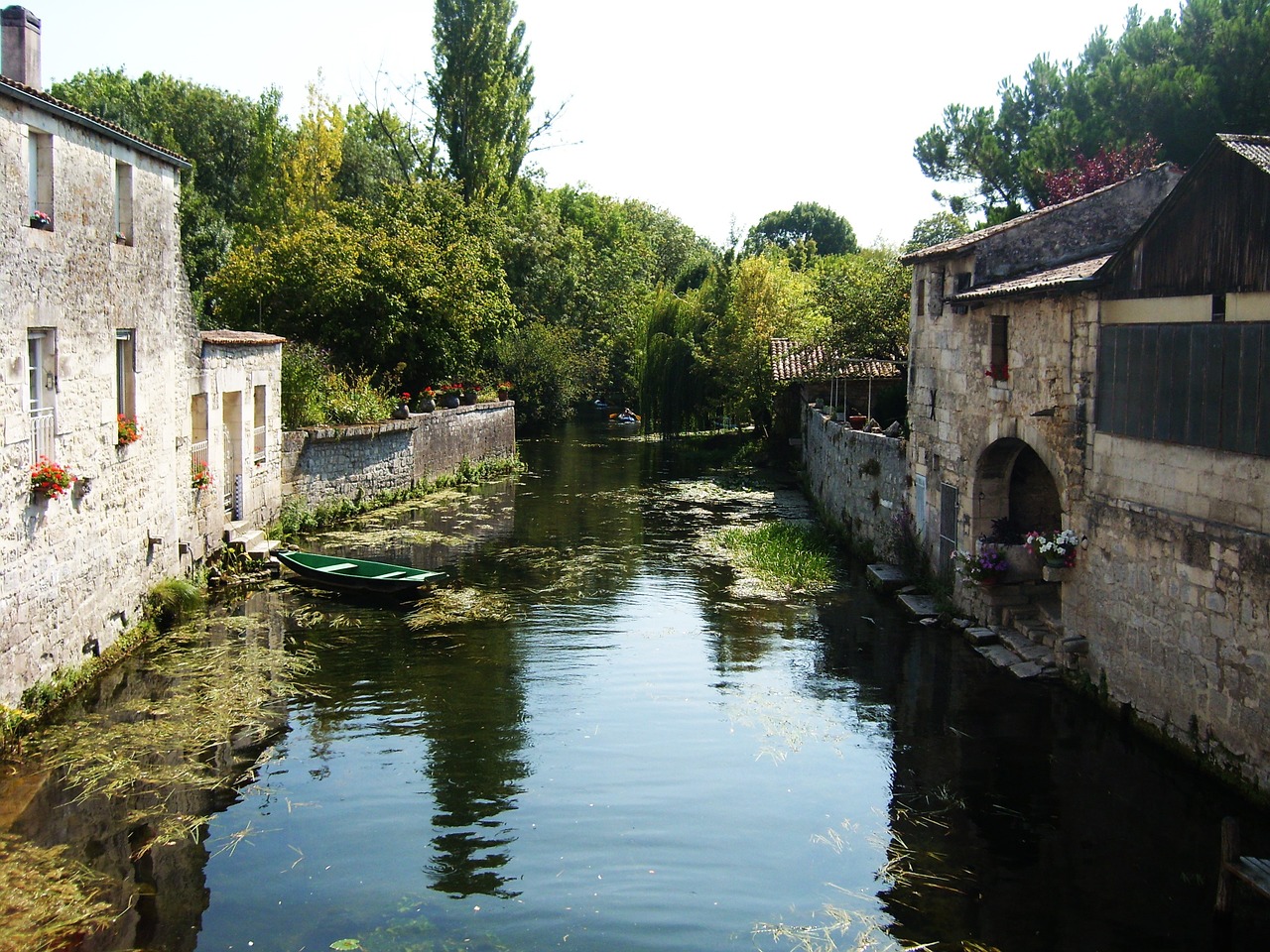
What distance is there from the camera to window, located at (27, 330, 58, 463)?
11.1 meters

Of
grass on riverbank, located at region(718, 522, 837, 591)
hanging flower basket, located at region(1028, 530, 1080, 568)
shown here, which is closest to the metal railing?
hanging flower basket, located at region(1028, 530, 1080, 568)

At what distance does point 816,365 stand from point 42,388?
2388cm

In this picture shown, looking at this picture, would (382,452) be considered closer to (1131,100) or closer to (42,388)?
(42,388)

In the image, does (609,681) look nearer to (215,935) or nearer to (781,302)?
(215,935)

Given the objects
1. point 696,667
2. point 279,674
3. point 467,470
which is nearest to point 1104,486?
point 696,667

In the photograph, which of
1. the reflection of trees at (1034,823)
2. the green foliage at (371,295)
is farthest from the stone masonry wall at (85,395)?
the green foliage at (371,295)

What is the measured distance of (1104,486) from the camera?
12.2 metres

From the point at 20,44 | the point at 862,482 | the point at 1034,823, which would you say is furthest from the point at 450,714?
the point at 862,482

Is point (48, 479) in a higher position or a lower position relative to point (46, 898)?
higher

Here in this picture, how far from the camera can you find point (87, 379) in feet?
40.6

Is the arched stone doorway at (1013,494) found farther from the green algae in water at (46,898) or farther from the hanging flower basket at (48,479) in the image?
the green algae in water at (46,898)

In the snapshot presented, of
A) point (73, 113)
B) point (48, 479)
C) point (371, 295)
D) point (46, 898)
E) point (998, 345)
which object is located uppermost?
point (73, 113)

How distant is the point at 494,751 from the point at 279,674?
3511mm

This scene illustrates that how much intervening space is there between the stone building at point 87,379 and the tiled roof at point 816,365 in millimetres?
15092
